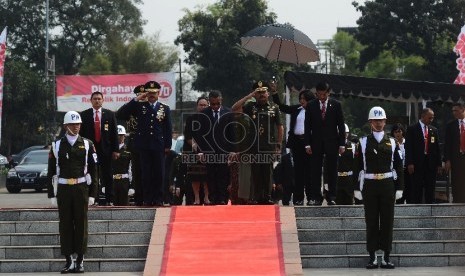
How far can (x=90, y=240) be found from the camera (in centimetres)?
1617

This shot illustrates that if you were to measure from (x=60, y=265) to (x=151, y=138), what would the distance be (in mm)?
2776

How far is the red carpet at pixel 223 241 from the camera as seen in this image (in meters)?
14.5

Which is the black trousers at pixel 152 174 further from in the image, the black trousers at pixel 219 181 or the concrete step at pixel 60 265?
the concrete step at pixel 60 265

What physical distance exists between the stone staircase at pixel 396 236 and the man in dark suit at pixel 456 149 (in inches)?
79.4

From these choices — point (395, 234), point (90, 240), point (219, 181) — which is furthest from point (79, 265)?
point (395, 234)

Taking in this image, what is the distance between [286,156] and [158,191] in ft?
14.0

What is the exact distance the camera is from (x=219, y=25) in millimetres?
72062

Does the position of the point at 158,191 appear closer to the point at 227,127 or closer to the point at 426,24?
the point at 227,127

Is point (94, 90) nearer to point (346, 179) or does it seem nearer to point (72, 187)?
point (346, 179)

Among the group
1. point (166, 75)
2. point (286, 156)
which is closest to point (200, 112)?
point (286, 156)

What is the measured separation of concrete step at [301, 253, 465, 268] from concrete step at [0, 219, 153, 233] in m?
2.36

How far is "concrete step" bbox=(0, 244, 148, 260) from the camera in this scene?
15836mm

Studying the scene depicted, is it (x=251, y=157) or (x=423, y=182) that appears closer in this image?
(x=251, y=157)

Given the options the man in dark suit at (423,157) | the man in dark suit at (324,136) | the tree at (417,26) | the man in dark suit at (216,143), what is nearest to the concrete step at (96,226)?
the man in dark suit at (216,143)
